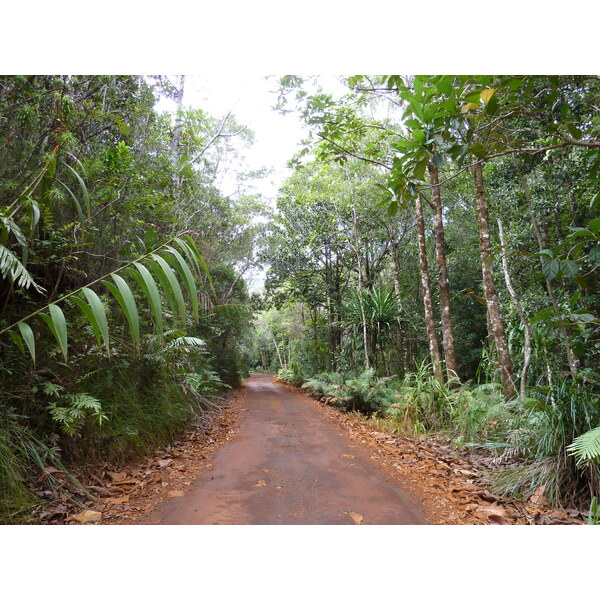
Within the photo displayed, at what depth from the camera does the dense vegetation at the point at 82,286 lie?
1541 mm

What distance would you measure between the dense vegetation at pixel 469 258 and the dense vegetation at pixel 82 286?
162 centimetres

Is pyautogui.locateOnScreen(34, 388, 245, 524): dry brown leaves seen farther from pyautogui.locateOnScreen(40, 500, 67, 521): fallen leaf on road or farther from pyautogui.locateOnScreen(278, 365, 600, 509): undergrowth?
pyautogui.locateOnScreen(278, 365, 600, 509): undergrowth

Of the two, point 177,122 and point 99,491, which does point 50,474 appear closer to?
point 99,491

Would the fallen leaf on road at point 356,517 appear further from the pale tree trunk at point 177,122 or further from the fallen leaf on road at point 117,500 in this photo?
the pale tree trunk at point 177,122

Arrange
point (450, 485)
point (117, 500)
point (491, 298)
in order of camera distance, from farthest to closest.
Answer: point (491, 298) → point (450, 485) → point (117, 500)

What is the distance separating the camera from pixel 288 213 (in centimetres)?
1061

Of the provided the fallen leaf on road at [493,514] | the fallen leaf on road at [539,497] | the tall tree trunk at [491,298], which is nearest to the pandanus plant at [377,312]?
the tall tree trunk at [491,298]

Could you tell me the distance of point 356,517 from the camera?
5.98 ft

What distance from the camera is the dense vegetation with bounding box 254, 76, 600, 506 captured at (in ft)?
6.43

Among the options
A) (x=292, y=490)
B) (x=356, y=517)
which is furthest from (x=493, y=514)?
(x=292, y=490)

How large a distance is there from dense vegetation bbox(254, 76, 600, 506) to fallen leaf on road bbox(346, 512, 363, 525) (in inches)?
44.5

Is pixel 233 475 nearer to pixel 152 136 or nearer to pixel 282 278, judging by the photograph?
pixel 152 136

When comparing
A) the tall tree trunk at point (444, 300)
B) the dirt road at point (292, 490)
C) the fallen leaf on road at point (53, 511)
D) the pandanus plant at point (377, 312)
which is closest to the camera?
the fallen leaf on road at point (53, 511)

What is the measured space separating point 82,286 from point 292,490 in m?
1.91
